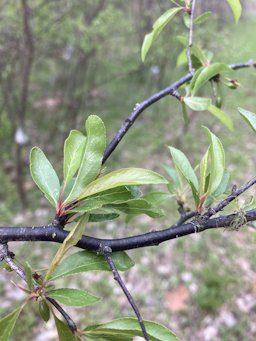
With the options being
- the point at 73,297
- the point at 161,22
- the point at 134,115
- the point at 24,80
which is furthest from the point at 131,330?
the point at 24,80

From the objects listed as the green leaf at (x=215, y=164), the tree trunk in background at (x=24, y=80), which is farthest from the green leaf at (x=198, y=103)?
the tree trunk in background at (x=24, y=80)

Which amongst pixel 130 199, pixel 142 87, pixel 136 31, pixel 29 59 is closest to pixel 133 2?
pixel 136 31

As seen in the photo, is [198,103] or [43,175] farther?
[198,103]

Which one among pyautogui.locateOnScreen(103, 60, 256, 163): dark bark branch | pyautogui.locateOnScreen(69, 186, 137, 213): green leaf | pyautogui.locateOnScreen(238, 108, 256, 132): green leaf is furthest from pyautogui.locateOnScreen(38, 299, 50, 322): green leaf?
pyautogui.locateOnScreen(238, 108, 256, 132): green leaf

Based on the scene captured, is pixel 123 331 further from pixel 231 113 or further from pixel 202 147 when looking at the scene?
pixel 231 113

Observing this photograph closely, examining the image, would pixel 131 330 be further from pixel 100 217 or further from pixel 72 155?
pixel 72 155

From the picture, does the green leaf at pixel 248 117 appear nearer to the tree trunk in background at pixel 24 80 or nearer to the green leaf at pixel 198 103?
the green leaf at pixel 198 103

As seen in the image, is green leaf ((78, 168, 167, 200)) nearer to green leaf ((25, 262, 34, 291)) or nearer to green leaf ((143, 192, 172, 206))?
green leaf ((25, 262, 34, 291))
